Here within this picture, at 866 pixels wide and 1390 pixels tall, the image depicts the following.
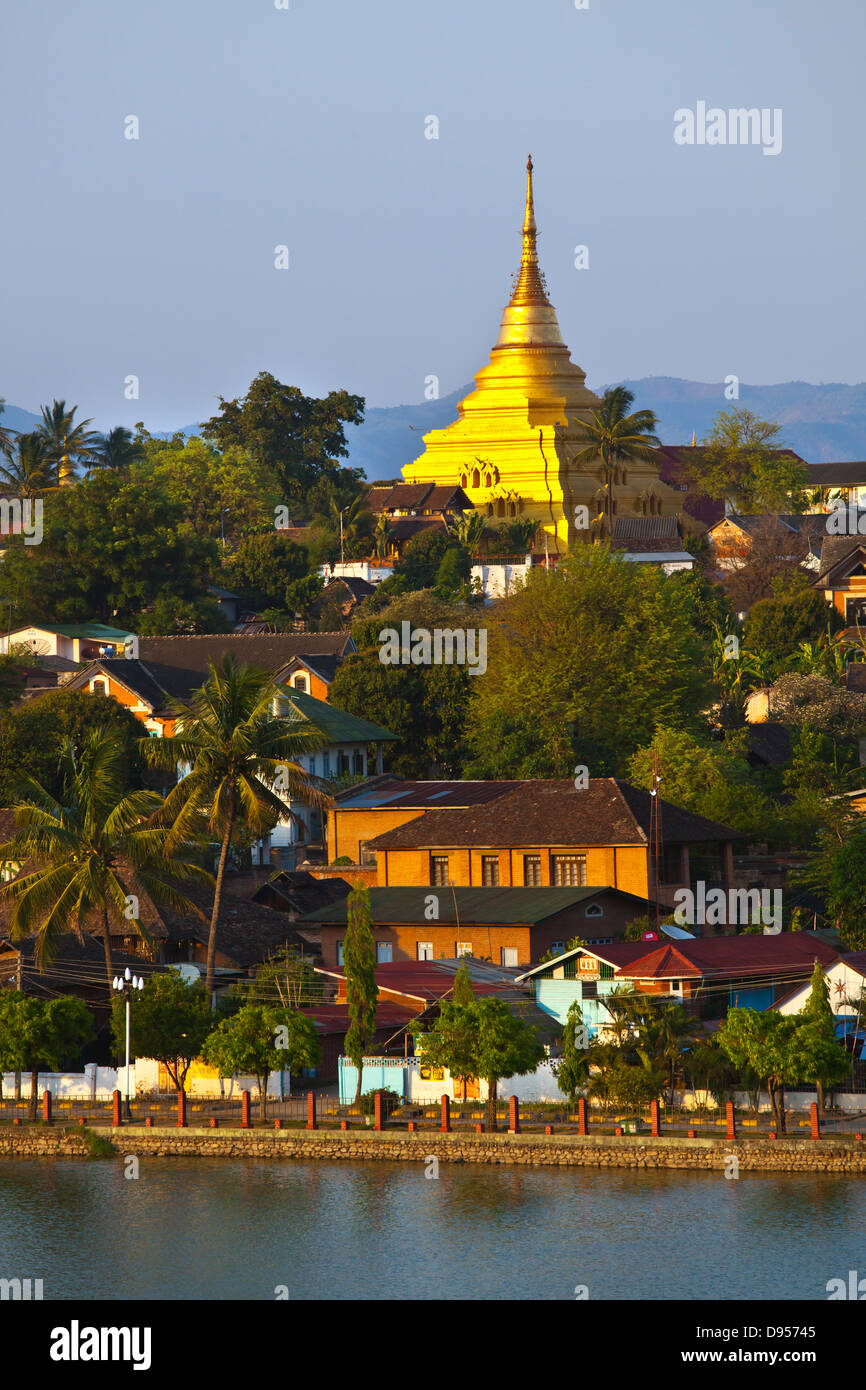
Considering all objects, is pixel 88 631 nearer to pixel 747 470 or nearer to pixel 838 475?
pixel 747 470

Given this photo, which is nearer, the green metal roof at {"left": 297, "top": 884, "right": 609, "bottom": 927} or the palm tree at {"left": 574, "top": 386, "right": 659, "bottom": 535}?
the green metal roof at {"left": 297, "top": 884, "right": 609, "bottom": 927}

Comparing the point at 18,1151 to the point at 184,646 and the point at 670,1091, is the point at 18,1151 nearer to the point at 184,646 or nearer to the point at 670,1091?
the point at 670,1091

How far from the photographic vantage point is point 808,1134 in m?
42.3

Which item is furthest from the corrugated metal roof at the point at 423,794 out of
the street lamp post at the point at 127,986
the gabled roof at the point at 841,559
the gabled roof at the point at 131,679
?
the gabled roof at the point at 841,559

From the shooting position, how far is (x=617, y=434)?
4090 inches

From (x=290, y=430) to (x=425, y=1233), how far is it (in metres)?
88.8

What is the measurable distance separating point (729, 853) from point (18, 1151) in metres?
23.2

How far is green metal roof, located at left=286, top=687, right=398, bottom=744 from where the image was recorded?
7381 cm

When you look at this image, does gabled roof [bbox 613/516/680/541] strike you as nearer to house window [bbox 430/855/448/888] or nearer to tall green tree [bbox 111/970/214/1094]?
house window [bbox 430/855/448/888]

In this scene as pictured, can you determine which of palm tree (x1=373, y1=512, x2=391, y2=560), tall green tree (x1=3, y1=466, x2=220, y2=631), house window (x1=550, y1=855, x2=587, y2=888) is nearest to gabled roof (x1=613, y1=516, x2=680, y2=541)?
palm tree (x1=373, y1=512, x2=391, y2=560)

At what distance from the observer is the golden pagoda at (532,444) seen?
11044 cm

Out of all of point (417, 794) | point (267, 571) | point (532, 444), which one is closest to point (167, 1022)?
→ point (417, 794)

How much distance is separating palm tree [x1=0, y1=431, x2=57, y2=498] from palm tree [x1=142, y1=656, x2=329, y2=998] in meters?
49.6

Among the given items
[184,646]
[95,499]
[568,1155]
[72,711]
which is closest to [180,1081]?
[568,1155]
